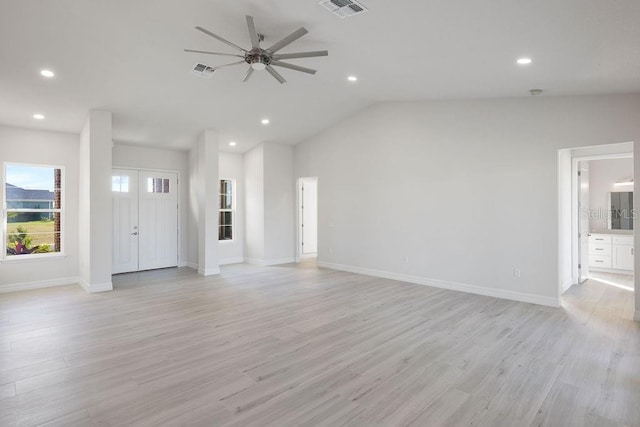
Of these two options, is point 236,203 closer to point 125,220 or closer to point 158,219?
point 158,219

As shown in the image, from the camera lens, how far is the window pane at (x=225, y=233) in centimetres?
903

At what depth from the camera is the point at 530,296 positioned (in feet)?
Answer: 16.9

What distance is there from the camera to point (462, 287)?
19.3ft

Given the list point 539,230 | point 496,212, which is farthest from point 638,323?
point 496,212

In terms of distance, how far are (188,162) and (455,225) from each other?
6.55 metres

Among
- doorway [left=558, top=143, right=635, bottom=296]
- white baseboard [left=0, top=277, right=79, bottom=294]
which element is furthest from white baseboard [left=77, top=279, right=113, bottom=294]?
doorway [left=558, top=143, right=635, bottom=296]

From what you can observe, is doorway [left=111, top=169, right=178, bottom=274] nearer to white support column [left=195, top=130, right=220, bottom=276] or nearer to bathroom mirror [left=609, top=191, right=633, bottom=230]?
white support column [left=195, top=130, right=220, bottom=276]

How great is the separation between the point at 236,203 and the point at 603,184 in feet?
28.5

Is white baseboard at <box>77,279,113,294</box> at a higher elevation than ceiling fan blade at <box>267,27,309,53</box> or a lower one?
lower

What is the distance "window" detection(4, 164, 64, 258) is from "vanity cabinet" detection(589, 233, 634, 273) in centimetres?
1100

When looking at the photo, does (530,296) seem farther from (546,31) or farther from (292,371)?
(292,371)

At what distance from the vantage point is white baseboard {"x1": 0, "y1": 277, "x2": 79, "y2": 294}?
239 inches

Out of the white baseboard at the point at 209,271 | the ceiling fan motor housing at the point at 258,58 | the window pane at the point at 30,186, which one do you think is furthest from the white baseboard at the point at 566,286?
the window pane at the point at 30,186

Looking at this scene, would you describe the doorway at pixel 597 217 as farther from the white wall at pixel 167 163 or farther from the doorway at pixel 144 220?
the doorway at pixel 144 220
